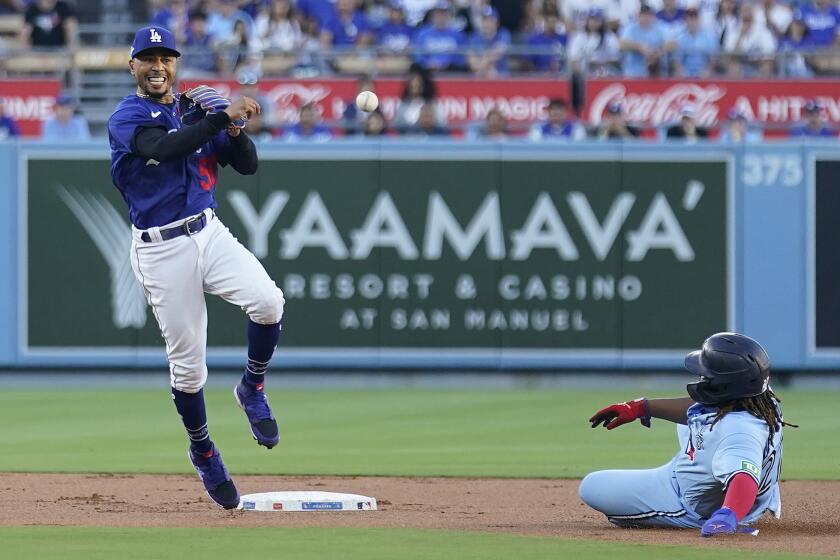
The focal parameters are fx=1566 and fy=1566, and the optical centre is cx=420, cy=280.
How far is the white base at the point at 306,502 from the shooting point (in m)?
7.46

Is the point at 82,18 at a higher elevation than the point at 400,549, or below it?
higher

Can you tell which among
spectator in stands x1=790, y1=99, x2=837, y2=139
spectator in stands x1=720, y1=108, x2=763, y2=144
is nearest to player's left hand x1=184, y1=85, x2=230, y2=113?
spectator in stands x1=720, y1=108, x2=763, y2=144

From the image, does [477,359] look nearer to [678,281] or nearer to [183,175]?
[678,281]

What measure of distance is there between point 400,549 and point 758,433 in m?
1.55

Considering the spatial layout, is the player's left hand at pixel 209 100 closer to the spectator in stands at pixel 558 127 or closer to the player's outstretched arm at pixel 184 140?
the player's outstretched arm at pixel 184 140

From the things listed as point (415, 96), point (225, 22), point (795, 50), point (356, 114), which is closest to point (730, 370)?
point (415, 96)

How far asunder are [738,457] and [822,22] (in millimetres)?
13125

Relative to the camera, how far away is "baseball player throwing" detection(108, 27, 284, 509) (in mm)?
7168

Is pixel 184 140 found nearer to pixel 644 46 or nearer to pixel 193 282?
pixel 193 282

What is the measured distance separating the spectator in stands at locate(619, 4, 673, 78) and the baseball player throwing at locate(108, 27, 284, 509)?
10.7 m

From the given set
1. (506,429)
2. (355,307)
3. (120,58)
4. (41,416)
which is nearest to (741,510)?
(506,429)

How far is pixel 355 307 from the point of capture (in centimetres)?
1466

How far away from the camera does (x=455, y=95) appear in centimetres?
1730

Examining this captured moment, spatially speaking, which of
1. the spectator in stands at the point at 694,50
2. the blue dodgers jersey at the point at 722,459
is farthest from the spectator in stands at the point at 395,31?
the blue dodgers jersey at the point at 722,459
